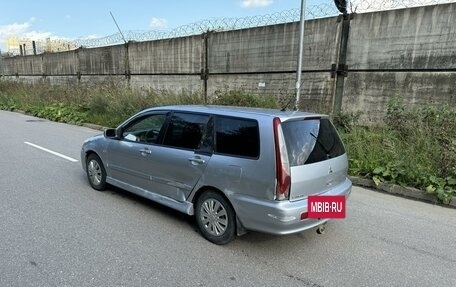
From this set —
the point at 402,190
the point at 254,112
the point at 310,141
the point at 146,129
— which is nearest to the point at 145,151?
the point at 146,129

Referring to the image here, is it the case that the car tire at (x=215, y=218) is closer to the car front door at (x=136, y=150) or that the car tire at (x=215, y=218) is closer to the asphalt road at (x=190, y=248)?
the asphalt road at (x=190, y=248)

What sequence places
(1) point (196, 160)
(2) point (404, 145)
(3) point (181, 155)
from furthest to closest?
(2) point (404, 145)
(3) point (181, 155)
(1) point (196, 160)

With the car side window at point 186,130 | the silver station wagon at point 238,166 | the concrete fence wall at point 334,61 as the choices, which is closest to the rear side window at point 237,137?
the silver station wagon at point 238,166


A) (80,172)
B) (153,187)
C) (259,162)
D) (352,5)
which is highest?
(352,5)

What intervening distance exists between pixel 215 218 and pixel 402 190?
11.8 feet

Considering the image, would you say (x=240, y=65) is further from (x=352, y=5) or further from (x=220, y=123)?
(x=220, y=123)

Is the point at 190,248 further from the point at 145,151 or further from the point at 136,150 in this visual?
the point at 136,150

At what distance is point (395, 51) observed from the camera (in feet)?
27.0

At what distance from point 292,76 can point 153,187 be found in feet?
22.5

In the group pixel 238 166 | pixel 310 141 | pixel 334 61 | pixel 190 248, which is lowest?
pixel 190 248

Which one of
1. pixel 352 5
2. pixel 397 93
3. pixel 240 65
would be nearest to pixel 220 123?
pixel 397 93

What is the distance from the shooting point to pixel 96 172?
579cm

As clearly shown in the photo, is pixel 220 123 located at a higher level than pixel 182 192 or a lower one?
higher

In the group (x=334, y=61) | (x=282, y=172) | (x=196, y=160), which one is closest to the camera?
(x=282, y=172)
